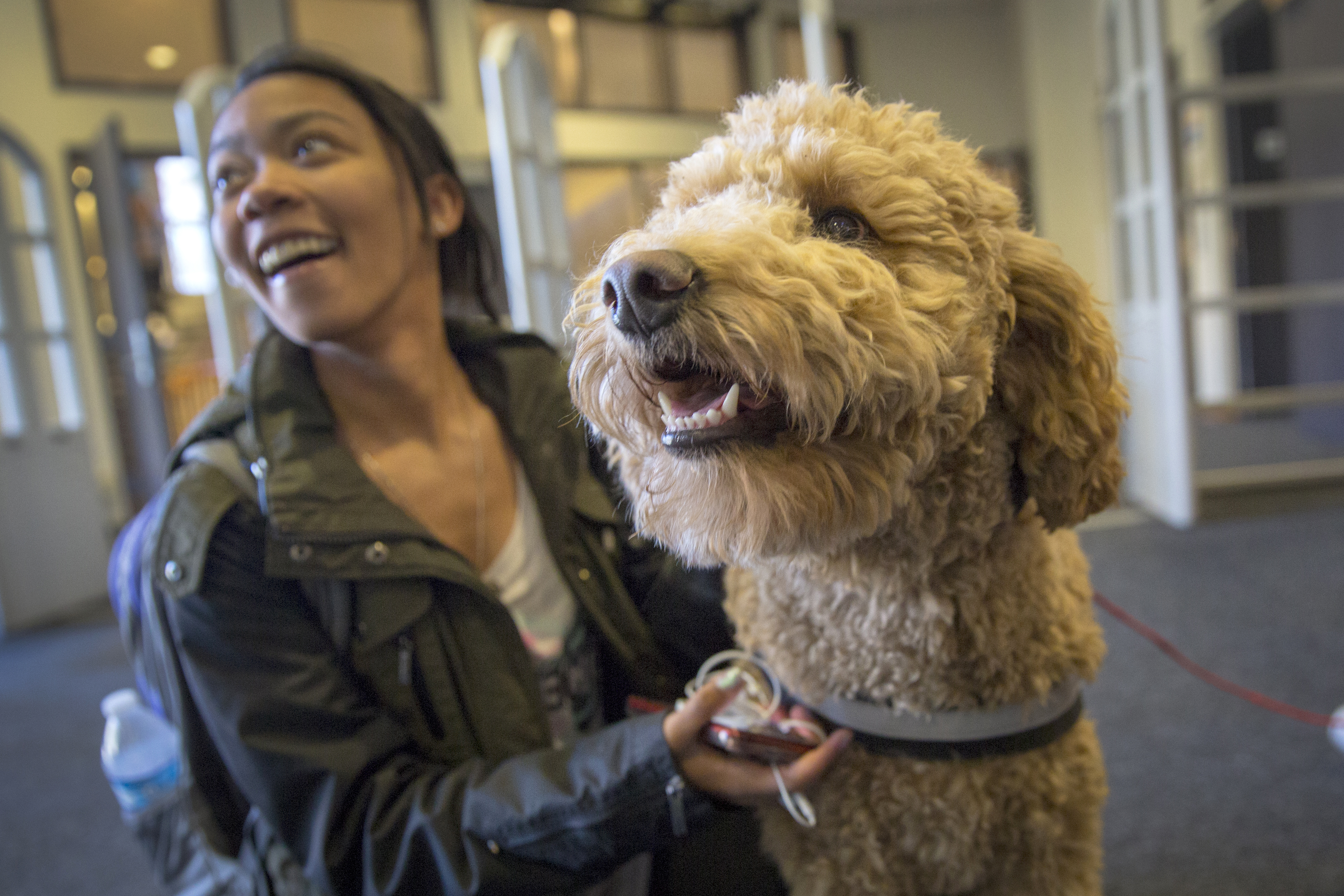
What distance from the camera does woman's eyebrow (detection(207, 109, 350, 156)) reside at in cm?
102

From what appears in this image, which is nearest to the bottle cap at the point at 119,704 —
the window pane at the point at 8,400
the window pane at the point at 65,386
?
the window pane at the point at 8,400

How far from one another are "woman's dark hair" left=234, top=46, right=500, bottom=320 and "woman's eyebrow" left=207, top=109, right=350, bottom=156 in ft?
0.22

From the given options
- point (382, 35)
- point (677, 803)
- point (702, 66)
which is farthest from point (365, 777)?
point (382, 35)

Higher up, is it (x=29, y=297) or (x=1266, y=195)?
(x=29, y=297)

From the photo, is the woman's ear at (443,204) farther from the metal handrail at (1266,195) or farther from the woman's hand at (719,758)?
the metal handrail at (1266,195)

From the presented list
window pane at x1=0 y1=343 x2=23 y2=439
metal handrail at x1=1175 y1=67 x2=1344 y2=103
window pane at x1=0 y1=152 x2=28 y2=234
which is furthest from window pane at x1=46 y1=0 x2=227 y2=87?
metal handrail at x1=1175 y1=67 x2=1344 y2=103

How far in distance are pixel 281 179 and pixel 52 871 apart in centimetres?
156

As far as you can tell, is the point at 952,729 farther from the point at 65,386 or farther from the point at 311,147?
the point at 65,386

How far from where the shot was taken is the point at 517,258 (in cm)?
282

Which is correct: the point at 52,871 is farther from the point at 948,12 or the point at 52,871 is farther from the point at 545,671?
the point at 948,12

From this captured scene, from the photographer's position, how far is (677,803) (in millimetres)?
824

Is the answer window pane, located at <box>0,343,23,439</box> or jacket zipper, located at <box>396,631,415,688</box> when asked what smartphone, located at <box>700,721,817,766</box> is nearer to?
jacket zipper, located at <box>396,631,415,688</box>

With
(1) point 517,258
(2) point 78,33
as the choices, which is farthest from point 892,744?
(2) point 78,33

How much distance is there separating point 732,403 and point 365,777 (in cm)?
63
